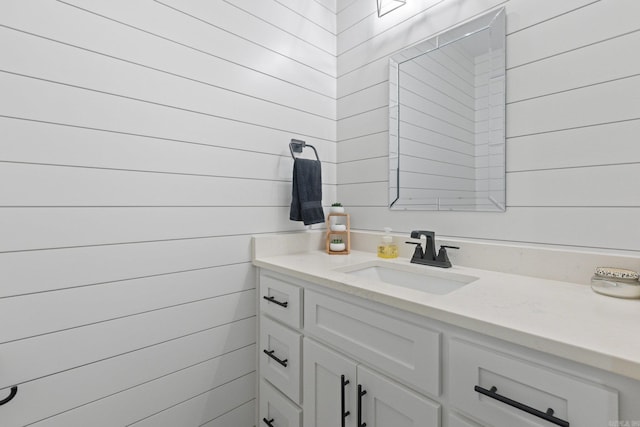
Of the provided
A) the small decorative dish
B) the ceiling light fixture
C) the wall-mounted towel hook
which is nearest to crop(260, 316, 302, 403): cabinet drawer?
the wall-mounted towel hook

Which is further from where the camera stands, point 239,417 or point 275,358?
point 239,417

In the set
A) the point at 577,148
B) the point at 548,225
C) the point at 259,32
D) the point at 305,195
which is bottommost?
the point at 548,225

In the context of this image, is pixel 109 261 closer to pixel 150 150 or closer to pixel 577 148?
pixel 150 150

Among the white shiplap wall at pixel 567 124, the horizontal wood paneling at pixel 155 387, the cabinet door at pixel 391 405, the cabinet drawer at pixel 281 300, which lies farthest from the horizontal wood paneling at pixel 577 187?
the horizontal wood paneling at pixel 155 387

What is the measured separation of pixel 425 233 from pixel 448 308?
1.88ft

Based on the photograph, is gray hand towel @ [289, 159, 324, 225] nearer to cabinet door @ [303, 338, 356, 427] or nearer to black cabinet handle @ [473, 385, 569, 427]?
cabinet door @ [303, 338, 356, 427]

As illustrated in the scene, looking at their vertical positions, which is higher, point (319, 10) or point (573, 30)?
point (319, 10)

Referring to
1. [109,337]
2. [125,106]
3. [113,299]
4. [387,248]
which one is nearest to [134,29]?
[125,106]

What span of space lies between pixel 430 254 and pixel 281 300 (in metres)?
0.67

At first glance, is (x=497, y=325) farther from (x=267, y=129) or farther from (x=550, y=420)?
(x=267, y=129)

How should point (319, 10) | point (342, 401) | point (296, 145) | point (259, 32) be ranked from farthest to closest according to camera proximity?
1. point (319, 10)
2. point (296, 145)
3. point (259, 32)
4. point (342, 401)

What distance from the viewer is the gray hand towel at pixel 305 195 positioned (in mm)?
1430

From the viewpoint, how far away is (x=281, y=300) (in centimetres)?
123

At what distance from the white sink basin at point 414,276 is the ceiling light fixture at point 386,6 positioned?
1280 mm
